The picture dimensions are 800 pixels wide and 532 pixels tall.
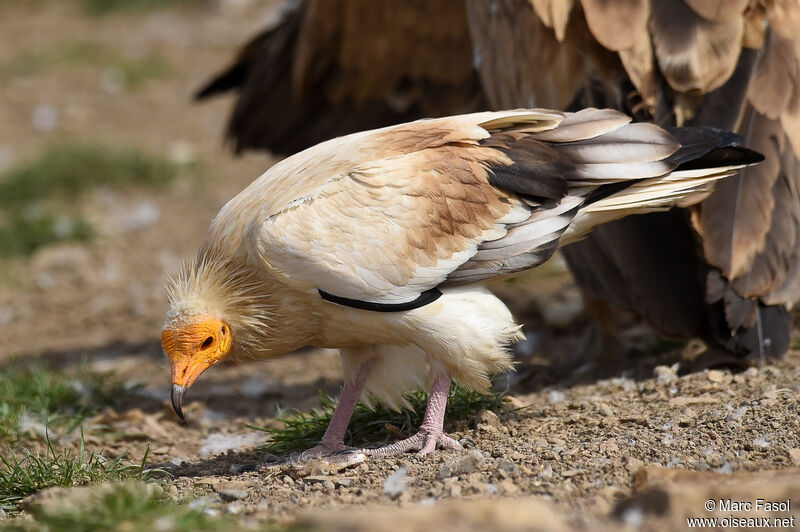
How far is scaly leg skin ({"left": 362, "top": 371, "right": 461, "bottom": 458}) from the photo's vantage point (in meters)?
3.38

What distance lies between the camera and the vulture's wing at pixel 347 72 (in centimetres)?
630

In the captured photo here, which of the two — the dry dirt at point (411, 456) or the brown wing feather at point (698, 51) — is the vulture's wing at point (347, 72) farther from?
the brown wing feather at point (698, 51)

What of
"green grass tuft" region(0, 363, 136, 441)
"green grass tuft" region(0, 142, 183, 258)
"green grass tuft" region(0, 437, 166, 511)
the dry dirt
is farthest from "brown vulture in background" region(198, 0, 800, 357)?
"green grass tuft" region(0, 142, 183, 258)

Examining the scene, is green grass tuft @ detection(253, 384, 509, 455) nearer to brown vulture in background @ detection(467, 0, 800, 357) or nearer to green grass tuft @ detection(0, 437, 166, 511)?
green grass tuft @ detection(0, 437, 166, 511)

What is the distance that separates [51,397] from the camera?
4.68 meters

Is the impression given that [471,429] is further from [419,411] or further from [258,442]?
[258,442]

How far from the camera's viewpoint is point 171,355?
334 cm

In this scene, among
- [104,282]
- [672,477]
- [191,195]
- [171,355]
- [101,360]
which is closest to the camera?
[672,477]

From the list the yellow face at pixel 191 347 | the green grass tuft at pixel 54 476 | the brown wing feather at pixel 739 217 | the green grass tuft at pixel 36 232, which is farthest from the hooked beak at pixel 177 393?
the green grass tuft at pixel 36 232

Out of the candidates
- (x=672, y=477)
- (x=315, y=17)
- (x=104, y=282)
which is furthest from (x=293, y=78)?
(x=672, y=477)

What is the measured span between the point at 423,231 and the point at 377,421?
907mm

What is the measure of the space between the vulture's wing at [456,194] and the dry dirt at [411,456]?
1.98 feet

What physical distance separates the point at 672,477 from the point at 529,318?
331 centimetres

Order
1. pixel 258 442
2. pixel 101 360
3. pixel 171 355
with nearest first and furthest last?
pixel 171 355
pixel 258 442
pixel 101 360
